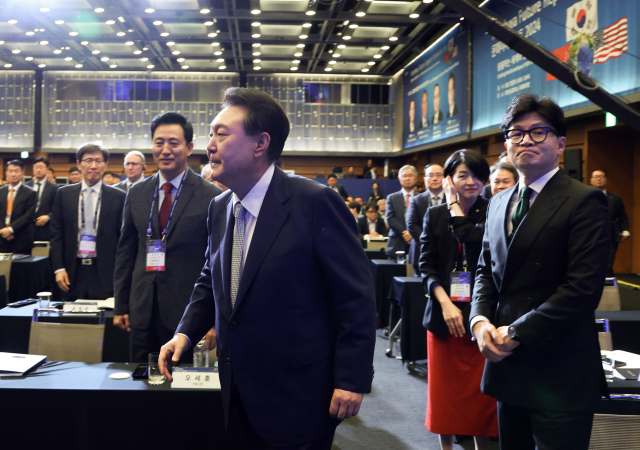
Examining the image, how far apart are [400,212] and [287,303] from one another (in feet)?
16.6

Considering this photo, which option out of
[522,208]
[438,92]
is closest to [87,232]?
[522,208]

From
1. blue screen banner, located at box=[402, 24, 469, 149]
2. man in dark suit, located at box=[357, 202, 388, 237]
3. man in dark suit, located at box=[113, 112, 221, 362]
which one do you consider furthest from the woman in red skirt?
blue screen banner, located at box=[402, 24, 469, 149]

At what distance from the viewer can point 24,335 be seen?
9.07 ft

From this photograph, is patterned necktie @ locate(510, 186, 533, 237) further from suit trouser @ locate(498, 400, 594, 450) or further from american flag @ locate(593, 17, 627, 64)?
american flag @ locate(593, 17, 627, 64)

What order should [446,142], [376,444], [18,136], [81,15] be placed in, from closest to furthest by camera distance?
[376,444] < [81,15] < [446,142] < [18,136]

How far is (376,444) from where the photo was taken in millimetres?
2902

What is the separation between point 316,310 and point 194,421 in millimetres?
839

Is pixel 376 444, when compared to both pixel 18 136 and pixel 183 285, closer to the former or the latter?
pixel 183 285

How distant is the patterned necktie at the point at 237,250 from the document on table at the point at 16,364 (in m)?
1.10

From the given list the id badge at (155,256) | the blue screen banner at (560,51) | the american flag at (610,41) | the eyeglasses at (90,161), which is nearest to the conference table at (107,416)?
the id badge at (155,256)

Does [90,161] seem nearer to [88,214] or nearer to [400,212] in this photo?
[88,214]

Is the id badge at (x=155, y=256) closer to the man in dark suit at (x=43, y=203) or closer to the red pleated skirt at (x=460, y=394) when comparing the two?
the red pleated skirt at (x=460, y=394)

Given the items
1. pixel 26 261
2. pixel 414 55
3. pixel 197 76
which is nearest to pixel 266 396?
pixel 26 261

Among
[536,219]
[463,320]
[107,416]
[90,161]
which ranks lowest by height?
[107,416]
